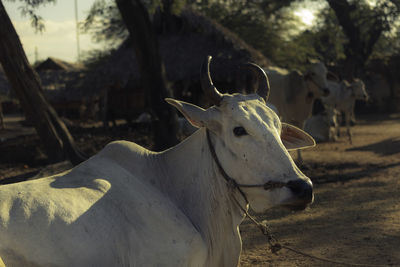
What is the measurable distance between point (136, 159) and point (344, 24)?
17885 mm

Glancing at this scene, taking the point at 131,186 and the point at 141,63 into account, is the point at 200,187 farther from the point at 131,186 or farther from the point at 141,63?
the point at 141,63

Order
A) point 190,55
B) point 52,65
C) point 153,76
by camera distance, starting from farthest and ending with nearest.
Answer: point 52,65 → point 190,55 → point 153,76

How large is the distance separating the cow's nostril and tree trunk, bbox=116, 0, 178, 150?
578 centimetres

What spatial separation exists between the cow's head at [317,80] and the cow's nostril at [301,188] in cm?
760

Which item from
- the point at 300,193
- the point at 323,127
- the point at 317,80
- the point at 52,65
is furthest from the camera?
the point at 52,65

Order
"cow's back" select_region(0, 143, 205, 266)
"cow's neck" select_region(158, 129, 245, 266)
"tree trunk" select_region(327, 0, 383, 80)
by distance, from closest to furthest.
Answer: "cow's back" select_region(0, 143, 205, 266) < "cow's neck" select_region(158, 129, 245, 266) < "tree trunk" select_region(327, 0, 383, 80)

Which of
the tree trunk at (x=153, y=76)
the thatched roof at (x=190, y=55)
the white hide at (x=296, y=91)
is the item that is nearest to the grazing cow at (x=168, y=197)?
the tree trunk at (x=153, y=76)

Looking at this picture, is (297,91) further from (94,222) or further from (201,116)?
(94,222)

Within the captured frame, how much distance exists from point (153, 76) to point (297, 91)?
3159 mm

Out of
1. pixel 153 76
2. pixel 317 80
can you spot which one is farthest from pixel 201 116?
pixel 317 80

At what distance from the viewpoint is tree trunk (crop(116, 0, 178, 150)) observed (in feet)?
25.8

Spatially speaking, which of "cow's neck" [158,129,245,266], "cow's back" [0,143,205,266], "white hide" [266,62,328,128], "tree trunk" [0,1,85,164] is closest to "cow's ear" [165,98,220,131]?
"cow's neck" [158,129,245,266]

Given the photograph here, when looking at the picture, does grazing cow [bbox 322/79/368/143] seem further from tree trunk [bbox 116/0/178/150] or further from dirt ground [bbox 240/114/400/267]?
tree trunk [bbox 116/0/178/150]

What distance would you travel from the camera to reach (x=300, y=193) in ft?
7.16
